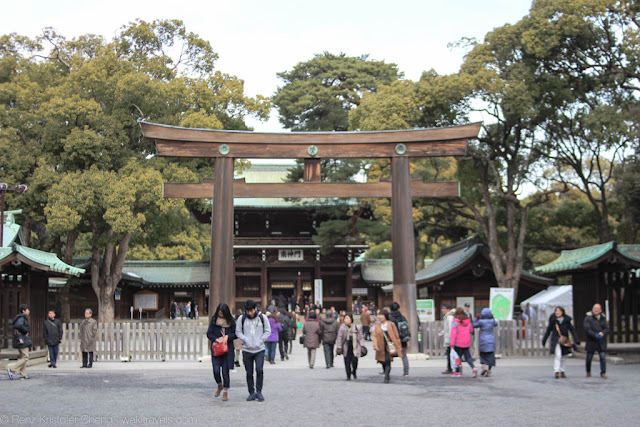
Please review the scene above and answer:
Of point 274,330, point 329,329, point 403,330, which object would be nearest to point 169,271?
point 274,330

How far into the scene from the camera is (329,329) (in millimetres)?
17234

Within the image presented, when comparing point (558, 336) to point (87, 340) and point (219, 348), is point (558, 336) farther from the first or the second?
point (87, 340)

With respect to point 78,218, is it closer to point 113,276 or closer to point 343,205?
point 113,276

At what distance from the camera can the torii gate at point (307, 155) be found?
20.3 meters

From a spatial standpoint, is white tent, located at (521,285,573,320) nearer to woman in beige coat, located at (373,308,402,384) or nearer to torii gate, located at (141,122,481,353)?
torii gate, located at (141,122,481,353)

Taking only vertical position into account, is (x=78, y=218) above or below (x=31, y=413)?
above

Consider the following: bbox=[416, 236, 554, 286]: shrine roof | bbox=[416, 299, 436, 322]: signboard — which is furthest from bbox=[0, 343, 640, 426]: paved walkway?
bbox=[416, 236, 554, 286]: shrine roof

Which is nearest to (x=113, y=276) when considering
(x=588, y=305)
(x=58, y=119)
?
(x=58, y=119)

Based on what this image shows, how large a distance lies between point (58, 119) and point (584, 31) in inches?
900

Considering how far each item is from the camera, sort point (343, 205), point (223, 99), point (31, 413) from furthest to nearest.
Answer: point (343, 205) < point (223, 99) < point (31, 413)

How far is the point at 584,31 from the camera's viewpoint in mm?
27750

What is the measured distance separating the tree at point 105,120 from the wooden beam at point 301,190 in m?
10.5

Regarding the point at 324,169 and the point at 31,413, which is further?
the point at 324,169

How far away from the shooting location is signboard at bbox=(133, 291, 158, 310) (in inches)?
1735
